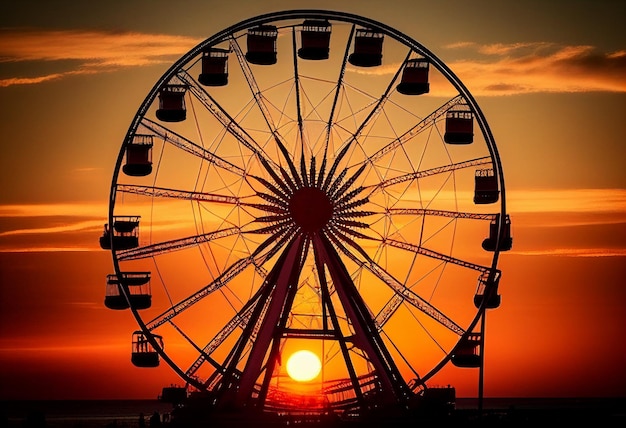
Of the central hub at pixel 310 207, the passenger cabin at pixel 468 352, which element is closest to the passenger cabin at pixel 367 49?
the central hub at pixel 310 207

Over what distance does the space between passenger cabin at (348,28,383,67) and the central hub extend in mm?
5573

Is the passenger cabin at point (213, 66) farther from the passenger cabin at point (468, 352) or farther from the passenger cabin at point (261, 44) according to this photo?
the passenger cabin at point (468, 352)

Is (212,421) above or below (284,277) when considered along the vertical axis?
below

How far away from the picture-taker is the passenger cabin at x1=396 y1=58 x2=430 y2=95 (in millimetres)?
48750

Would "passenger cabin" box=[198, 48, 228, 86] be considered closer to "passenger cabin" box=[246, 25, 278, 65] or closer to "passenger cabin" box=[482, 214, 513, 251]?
"passenger cabin" box=[246, 25, 278, 65]

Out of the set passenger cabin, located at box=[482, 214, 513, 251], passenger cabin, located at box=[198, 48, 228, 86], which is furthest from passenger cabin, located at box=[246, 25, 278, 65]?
passenger cabin, located at box=[482, 214, 513, 251]

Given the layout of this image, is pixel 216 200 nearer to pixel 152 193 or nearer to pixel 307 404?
pixel 152 193

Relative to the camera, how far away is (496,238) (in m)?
49.4

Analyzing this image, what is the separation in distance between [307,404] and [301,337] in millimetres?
5459

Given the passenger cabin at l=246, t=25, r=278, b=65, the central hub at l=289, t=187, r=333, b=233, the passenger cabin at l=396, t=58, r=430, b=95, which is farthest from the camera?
the passenger cabin at l=246, t=25, r=278, b=65

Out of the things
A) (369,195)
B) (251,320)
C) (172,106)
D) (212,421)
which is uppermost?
(172,106)

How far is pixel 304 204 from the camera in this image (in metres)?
47.4

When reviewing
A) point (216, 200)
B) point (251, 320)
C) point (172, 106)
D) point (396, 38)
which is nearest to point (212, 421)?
point (251, 320)

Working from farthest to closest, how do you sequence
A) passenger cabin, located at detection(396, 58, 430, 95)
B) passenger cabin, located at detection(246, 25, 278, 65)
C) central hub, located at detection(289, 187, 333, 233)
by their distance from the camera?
1. passenger cabin, located at detection(246, 25, 278, 65)
2. passenger cabin, located at detection(396, 58, 430, 95)
3. central hub, located at detection(289, 187, 333, 233)
